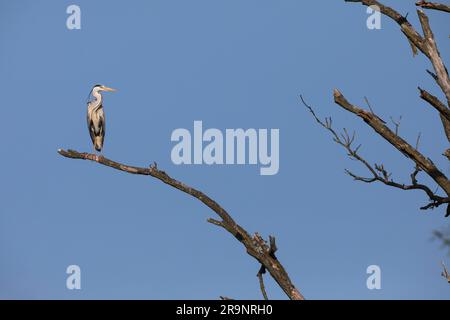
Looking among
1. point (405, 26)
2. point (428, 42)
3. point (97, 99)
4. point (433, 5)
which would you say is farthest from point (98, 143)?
point (428, 42)

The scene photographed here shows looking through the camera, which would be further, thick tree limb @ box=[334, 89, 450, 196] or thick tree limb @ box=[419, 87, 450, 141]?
thick tree limb @ box=[334, 89, 450, 196]

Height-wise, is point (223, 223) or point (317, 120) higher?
point (317, 120)

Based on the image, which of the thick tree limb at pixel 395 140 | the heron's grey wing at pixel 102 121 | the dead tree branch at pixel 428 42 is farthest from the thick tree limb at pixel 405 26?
the heron's grey wing at pixel 102 121

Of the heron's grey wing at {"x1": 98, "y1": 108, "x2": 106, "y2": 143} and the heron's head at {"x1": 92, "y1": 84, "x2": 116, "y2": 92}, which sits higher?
the heron's head at {"x1": 92, "y1": 84, "x2": 116, "y2": 92}

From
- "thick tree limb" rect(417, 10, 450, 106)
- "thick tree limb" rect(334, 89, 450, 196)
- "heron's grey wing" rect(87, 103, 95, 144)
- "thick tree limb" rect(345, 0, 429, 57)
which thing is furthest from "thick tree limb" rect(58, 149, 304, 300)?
"heron's grey wing" rect(87, 103, 95, 144)

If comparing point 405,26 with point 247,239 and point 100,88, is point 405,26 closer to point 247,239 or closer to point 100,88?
point 247,239

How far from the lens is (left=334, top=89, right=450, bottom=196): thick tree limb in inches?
390

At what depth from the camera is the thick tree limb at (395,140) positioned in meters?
9.91

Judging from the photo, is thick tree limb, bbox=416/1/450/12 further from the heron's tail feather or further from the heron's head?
the heron's head

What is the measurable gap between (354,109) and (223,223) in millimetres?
1804

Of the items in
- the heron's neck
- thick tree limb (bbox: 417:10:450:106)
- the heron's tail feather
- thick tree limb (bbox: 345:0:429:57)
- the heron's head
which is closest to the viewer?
thick tree limb (bbox: 417:10:450:106)
